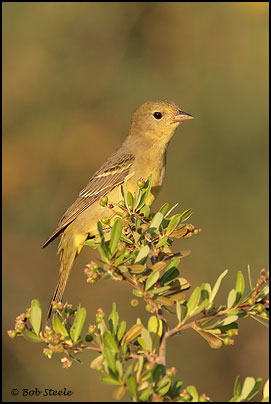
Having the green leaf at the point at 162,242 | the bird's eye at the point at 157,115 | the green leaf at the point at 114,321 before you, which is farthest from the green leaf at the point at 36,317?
the bird's eye at the point at 157,115

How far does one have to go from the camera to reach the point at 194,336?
529 centimetres

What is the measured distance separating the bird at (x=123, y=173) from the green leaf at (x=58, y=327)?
2.27 meters

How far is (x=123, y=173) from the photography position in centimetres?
507

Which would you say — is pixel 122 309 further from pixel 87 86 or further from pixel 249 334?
Answer: pixel 87 86

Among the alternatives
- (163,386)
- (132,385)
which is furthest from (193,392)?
(132,385)

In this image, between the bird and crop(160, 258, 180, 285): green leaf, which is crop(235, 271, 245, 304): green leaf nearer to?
crop(160, 258, 180, 285): green leaf

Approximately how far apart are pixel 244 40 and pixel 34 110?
2.37 meters

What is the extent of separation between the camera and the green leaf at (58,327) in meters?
2.26

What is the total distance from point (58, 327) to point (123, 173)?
2.91 m

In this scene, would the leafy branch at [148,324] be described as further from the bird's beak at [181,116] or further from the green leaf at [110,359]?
the bird's beak at [181,116]

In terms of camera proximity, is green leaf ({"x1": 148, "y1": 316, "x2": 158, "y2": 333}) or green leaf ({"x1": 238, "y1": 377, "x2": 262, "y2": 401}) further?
green leaf ({"x1": 148, "y1": 316, "x2": 158, "y2": 333})

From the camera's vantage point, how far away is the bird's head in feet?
17.4

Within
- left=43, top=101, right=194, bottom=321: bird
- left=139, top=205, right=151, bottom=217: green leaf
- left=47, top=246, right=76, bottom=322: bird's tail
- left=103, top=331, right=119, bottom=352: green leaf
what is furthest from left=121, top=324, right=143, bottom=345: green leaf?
left=47, top=246, right=76, bottom=322: bird's tail

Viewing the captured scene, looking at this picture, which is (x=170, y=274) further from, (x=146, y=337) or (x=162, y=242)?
(x=146, y=337)
